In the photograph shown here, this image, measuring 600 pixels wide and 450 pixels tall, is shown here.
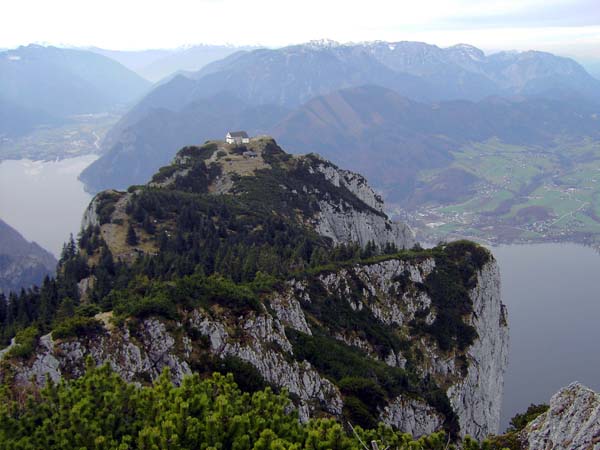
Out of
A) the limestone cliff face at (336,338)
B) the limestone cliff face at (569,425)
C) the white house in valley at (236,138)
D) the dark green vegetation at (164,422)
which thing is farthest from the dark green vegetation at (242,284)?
the white house in valley at (236,138)

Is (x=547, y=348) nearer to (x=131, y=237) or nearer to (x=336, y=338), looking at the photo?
(x=336, y=338)

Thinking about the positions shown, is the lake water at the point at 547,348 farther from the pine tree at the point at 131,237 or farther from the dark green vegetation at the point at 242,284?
the pine tree at the point at 131,237

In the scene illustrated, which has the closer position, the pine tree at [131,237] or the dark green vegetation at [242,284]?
the dark green vegetation at [242,284]

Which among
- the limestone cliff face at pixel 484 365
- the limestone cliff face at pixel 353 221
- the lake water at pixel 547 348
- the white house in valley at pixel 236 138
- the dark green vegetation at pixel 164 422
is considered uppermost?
the white house in valley at pixel 236 138

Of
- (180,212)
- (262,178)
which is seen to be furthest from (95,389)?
(262,178)

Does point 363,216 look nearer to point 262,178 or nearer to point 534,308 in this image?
point 262,178

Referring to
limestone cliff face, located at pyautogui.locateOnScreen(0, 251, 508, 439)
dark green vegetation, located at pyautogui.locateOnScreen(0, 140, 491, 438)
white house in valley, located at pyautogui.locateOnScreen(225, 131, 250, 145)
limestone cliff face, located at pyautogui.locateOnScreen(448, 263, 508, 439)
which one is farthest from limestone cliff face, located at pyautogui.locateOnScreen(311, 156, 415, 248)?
limestone cliff face, located at pyautogui.locateOnScreen(0, 251, 508, 439)
